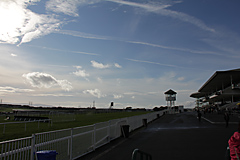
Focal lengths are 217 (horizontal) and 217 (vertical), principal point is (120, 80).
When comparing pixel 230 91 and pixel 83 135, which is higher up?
pixel 230 91

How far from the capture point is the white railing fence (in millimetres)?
5336

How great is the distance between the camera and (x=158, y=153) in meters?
8.94

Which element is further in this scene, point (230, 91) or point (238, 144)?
point (230, 91)

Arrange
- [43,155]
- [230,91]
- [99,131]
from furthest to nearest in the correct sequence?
[230,91] < [99,131] < [43,155]

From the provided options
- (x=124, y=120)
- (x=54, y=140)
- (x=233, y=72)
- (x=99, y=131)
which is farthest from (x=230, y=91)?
(x=54, y=140)

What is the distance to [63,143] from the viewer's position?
725 cm

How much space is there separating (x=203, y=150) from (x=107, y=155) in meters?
4.23

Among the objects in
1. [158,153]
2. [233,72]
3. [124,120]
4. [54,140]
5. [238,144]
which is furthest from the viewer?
[233,72]

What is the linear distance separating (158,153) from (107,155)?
2102 mm

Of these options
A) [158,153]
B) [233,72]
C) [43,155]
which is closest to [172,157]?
[158,153]

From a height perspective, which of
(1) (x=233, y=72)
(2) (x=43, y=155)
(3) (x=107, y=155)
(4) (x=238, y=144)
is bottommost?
(3) (x=107, y=155)

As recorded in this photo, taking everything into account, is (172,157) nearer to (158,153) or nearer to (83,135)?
(158,153)

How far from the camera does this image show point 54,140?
6.76m

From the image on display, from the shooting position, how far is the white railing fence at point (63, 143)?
5336 mm
